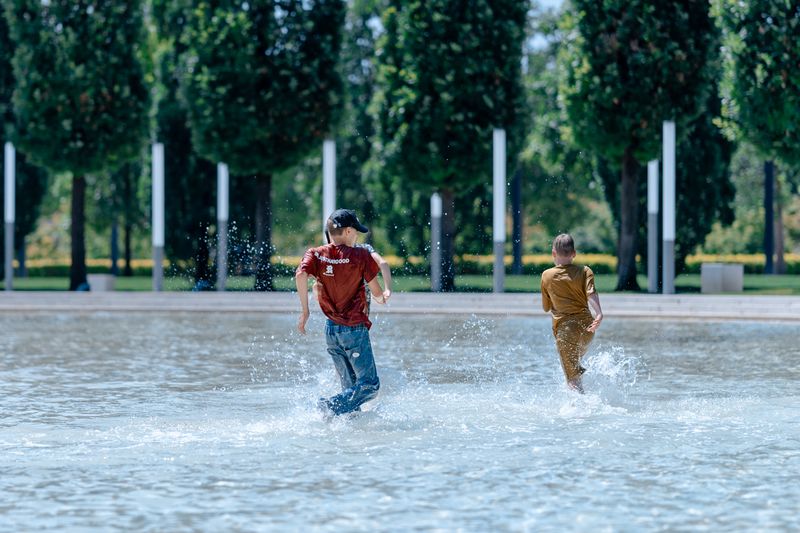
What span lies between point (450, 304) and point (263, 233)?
10407 mm

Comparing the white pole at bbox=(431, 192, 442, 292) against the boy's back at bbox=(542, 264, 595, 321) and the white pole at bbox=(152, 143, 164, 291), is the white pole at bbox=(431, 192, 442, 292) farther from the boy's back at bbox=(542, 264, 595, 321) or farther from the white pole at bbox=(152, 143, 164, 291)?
the boy's back at bbox=(542, 264, 595, 321)

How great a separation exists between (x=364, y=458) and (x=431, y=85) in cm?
2889

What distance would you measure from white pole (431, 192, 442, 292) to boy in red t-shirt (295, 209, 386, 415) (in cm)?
2433

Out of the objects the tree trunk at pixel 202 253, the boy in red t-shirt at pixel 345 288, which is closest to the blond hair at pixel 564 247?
the boy in red t-shirt at pixel 345 288

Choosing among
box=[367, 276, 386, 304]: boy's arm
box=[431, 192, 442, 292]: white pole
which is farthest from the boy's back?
box=[431, 192, 442, 292]: white pole

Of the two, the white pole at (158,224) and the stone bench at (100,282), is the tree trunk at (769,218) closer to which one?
the white pole at (158,224)

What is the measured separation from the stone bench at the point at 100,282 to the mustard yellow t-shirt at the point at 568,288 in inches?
1074

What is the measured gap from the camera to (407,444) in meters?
10.0

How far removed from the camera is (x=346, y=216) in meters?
10.6

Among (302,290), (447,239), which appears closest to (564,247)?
(302,290)

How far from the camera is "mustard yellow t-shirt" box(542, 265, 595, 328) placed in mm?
11961

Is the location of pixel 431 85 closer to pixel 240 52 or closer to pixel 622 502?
pixel 240 52

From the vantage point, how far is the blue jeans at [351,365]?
10.6 meters

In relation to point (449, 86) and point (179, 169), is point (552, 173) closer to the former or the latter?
point (179, 169)
